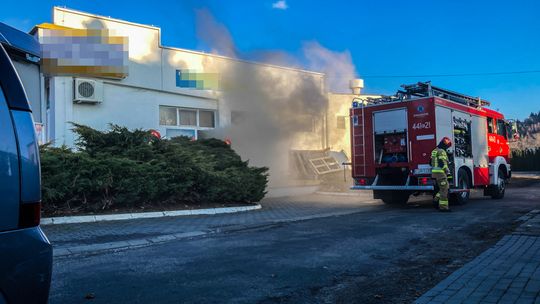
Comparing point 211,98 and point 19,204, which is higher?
point 211,98

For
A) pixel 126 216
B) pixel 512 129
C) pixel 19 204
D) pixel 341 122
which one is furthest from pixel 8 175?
pixel 341 122

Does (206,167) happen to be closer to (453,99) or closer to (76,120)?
(76,120)

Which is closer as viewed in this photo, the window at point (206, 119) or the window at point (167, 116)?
the window at point (167, 116)

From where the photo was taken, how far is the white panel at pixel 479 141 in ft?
44.7

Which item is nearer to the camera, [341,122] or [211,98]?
[211,98]

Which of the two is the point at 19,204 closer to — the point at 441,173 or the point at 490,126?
the point at 441,173

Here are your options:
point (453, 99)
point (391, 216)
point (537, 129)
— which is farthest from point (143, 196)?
point (537, 129)

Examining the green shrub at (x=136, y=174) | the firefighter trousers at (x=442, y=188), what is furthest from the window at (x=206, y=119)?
the firefighter trousers at (x=442, y=188)

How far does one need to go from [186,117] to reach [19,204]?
14291mm

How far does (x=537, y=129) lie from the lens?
4203cm

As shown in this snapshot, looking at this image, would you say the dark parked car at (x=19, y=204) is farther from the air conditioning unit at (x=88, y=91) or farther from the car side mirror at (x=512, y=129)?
the car side mirror at (x=512, y=129)

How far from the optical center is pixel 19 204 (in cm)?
212

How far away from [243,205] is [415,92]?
5.73 meters

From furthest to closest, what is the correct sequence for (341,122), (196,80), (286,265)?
(341,122) → (196,80) → (286,265)
